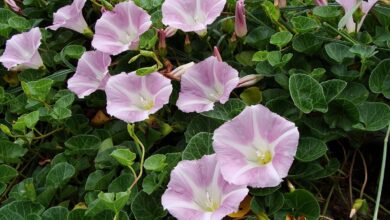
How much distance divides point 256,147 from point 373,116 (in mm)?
232

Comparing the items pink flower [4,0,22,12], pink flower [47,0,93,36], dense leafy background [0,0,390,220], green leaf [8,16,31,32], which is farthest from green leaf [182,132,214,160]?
pink flower [4,0,22,12]

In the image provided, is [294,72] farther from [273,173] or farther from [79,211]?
[79,211]

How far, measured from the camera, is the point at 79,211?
3.57 feet

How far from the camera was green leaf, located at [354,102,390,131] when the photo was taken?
3.61 feet

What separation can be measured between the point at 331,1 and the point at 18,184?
83 centimetres

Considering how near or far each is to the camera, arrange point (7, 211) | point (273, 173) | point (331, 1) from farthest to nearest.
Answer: point (331, 1), point (7, 211), point (273, 173)

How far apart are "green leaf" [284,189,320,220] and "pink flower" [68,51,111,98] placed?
49cm

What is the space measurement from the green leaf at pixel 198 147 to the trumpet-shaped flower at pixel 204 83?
0.10m

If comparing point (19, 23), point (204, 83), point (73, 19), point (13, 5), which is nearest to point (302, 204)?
point (204, 83)

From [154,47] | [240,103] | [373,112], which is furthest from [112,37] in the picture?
[373,112]

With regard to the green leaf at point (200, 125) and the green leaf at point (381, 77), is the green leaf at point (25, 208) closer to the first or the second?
the green leaf at point (200, 125)

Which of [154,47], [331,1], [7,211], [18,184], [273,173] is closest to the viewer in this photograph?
[273,173]

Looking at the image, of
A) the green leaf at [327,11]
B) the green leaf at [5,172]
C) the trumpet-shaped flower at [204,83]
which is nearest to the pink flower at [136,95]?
the trumpet-shaped flower at [204,83]

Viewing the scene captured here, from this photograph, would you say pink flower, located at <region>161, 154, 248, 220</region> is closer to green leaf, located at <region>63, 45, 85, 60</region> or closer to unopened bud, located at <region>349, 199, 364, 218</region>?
unopened bud, located at <region>349, 199, 364, 218</region>
